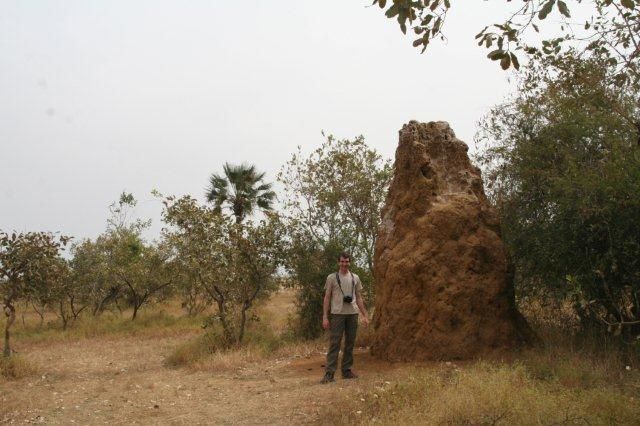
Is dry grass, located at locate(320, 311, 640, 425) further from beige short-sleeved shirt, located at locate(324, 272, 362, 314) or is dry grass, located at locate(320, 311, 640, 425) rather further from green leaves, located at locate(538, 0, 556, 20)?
green leaves, located at locate(538, 0, 556, 20)

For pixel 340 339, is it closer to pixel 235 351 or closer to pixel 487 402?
pixel 487 402

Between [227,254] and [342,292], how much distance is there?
5.22 m

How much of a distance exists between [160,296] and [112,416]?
18.0 meters

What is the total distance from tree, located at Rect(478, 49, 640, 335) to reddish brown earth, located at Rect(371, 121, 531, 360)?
0.87 meters

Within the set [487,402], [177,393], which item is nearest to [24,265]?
[177,393]

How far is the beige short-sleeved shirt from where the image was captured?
8.83m

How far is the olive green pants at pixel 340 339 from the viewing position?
8648mm

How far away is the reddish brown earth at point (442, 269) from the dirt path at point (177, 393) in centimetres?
87

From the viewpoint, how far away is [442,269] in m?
9.18

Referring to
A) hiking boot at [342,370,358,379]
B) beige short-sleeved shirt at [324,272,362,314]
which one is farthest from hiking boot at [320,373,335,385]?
beige short-sleeved shirt at [324,272,362,314]

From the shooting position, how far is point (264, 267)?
13.8 m

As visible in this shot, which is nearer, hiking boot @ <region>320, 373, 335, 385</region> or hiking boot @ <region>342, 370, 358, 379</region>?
hiking boot @ <region>320, 373, 335, 385</region>

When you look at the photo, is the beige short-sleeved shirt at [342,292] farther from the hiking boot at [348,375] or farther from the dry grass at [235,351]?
the dry grass at [235,351]

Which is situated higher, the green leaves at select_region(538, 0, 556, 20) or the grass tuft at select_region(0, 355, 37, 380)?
the green leaves at select_region(538, 0, 556, 20)
